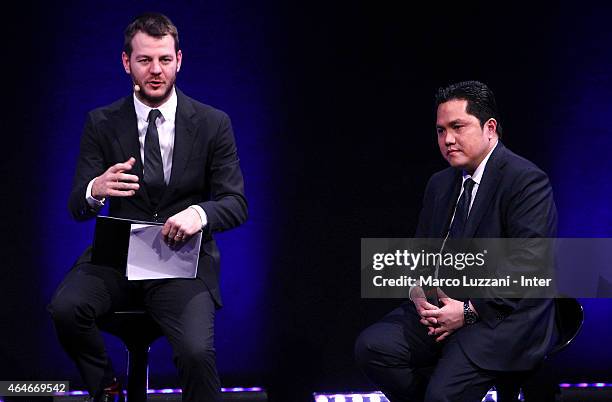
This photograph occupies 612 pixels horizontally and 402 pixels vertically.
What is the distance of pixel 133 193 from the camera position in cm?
332

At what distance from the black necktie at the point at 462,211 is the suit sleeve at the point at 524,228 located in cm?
17

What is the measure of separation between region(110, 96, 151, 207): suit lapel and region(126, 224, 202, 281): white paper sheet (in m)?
0.23

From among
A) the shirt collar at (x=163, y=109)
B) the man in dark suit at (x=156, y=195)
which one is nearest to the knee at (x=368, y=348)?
the man in dark suit at (x=156, y=195)

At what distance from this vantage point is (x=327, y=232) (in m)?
4.79

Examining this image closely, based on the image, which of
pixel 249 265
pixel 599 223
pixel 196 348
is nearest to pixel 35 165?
pixel 249 265

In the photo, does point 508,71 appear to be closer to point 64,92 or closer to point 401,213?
point 401,213

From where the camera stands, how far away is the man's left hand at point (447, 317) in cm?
343

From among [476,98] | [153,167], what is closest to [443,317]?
[476,98]

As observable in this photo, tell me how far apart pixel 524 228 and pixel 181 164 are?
51.9 inches

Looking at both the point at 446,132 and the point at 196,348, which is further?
the point at 446,132

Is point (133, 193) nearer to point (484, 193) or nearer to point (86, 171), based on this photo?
point (86, 171)

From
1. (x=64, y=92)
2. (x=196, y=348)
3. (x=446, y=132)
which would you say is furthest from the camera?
(x=64, y=92)

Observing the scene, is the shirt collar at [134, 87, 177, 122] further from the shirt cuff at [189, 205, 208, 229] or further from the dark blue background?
the dark blue background

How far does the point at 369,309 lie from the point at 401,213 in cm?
53
